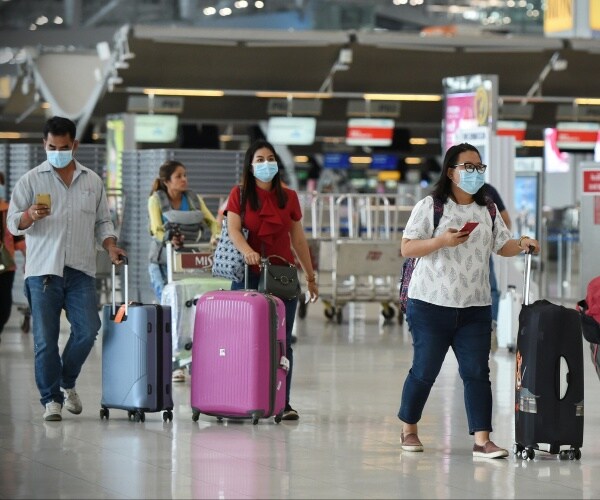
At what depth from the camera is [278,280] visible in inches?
350

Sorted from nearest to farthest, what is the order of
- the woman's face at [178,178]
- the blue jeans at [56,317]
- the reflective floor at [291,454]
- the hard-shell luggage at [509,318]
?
the reflective floor at [291,454] < the blue jeans at [56,317] < the woman's face at [178,178] < the hard-shell luggage at [509,318]

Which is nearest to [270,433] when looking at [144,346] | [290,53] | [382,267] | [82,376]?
[144,346]

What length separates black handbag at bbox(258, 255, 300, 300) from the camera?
29.0 ft

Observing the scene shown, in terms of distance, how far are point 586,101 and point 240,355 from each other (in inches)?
805

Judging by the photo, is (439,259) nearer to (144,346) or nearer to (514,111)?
(144,346)

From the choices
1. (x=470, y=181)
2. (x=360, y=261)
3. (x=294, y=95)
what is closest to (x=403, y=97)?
(x=294, y=95)

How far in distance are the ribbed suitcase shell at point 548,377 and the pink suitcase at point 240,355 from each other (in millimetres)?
1651

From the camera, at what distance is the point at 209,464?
7461mm

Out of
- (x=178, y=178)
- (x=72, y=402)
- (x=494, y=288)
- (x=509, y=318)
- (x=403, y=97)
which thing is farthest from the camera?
(x=403, y=97)

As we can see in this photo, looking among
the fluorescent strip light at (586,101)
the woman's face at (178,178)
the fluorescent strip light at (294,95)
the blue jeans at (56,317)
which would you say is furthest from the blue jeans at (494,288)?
the fluorescent strip light at (586,101)

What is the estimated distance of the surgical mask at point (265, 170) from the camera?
8.99 m

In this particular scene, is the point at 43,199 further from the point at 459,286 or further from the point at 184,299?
the point at 184,299

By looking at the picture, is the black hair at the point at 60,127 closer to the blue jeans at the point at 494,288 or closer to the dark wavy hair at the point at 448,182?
the dark wavy hair at the point at 448,182

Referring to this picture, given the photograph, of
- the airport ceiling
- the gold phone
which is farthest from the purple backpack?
the airport ceiling
